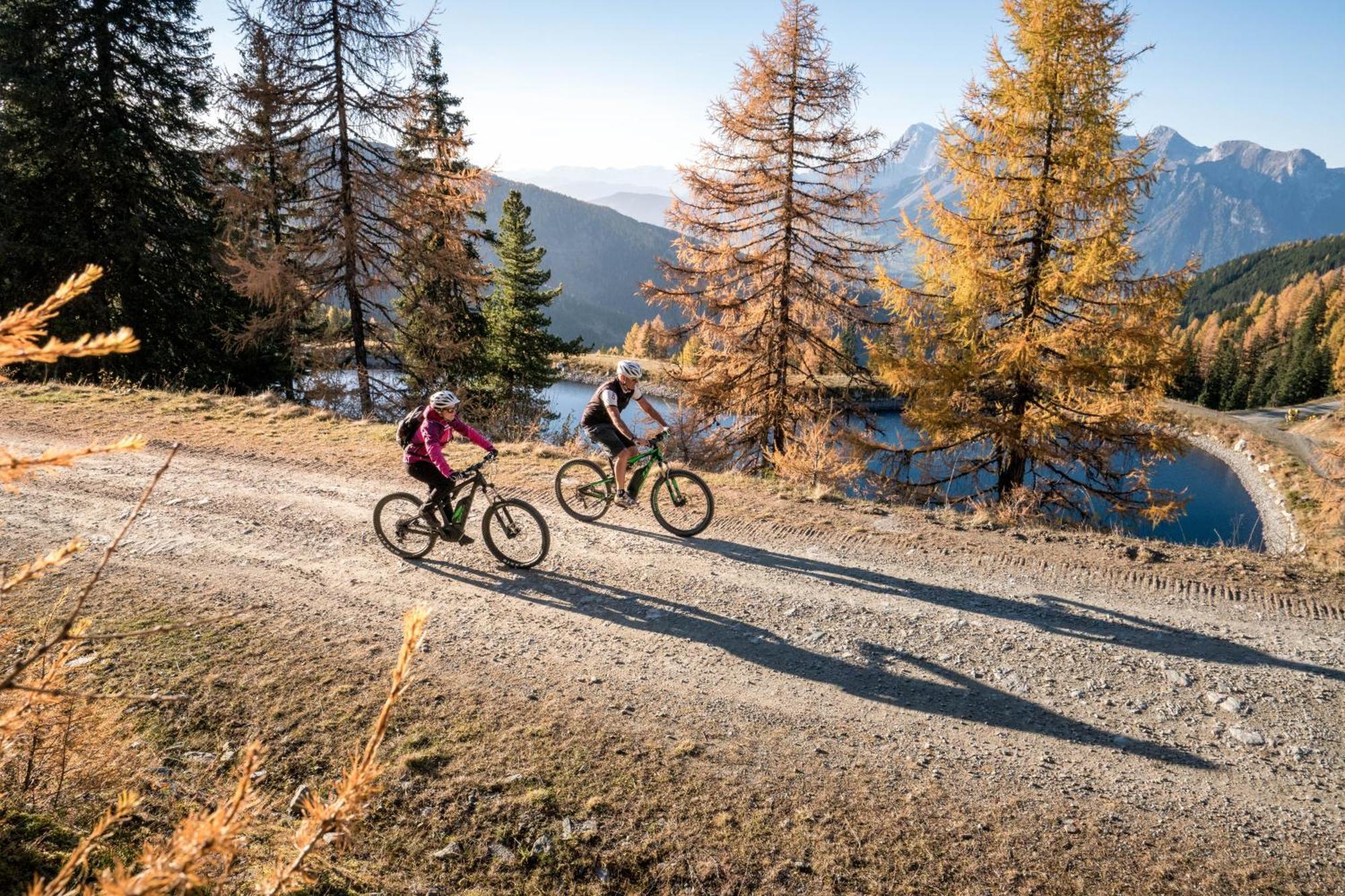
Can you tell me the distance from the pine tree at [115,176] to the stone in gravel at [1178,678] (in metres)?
21.9

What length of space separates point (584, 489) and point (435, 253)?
1073cm

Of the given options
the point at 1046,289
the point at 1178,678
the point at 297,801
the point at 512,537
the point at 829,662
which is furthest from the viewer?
the point at 1046,289

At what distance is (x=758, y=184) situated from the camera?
17.7m

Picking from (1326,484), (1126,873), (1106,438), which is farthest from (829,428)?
(1326,484)

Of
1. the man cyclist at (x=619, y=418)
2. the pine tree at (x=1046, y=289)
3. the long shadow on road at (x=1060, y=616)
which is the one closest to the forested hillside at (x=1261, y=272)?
the pine tree at (x=1046, y=289)

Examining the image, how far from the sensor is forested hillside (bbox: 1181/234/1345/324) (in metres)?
150

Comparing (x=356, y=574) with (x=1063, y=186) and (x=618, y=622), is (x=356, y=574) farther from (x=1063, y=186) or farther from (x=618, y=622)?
(x=1063, y=186)

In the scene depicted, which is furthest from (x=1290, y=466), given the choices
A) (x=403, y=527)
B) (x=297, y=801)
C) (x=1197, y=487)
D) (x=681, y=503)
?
(x=297, y=801)

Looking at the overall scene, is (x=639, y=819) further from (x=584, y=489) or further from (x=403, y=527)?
(x=584, y=489)

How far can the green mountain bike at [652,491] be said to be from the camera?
9609 millimetres

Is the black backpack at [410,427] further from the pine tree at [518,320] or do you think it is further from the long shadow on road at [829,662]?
the pine tree at [518,320]

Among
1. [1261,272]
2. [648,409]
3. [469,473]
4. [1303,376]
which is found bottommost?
[469,473]

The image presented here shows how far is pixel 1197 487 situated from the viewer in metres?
50.1

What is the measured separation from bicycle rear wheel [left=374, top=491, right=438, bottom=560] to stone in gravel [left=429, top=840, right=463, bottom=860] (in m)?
4.71
